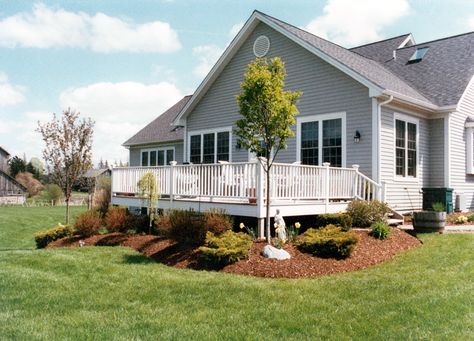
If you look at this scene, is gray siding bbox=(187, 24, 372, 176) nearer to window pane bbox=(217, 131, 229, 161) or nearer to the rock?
window pane bbox=(217, 131, 229, 161)

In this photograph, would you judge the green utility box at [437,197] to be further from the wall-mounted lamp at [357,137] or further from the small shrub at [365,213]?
the small shrub at [365,213]

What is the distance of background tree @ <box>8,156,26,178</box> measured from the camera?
50594 mm

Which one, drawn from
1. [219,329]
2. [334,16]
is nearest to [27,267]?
[219,329]

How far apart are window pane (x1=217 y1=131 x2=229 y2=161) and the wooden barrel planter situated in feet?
26.1

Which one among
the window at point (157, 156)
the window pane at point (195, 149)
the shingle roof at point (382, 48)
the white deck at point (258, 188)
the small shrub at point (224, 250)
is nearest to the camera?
the small shrub at point (224, 250)

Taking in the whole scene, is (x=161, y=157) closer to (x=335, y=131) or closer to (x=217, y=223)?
(x=335, y=131)

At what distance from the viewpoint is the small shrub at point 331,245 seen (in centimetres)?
835

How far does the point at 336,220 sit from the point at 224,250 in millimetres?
3542

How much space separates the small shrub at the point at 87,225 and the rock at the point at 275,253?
255 inches

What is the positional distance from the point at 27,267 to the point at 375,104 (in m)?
9.76

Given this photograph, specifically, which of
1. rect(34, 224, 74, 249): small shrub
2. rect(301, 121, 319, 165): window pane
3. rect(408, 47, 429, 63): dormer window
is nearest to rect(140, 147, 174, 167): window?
rect(34, 224, 74, 249): small shrub

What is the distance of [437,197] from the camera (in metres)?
13.8

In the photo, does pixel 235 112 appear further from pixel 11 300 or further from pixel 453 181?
pixel 11 300

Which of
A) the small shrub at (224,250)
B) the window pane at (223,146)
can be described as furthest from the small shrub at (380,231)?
the window pane at (223,146)
